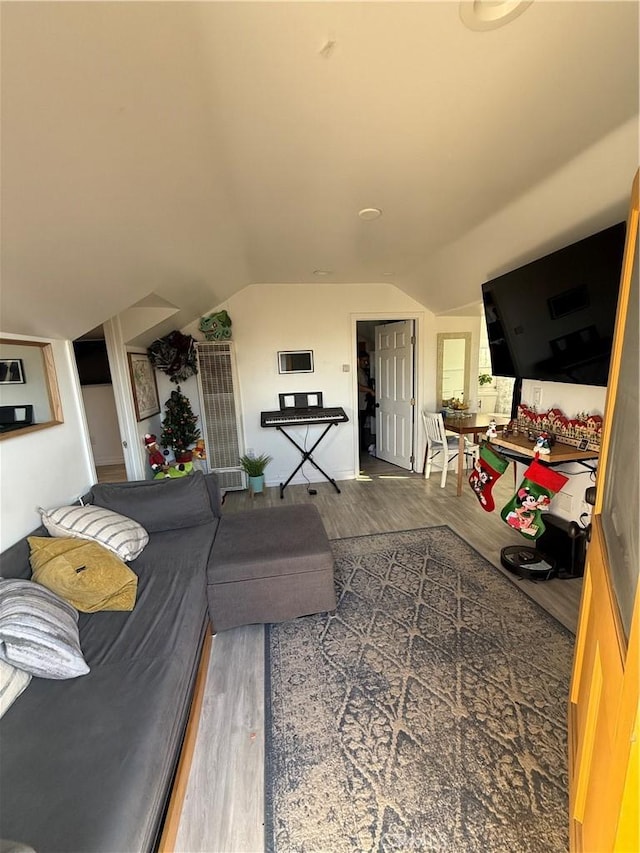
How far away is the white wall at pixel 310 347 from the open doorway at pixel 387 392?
0.56ft

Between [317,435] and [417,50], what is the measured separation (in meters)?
3.78

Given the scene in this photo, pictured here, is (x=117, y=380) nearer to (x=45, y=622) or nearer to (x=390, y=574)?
(x=45, y=622)

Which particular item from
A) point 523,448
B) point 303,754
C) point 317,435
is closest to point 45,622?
point 303,754

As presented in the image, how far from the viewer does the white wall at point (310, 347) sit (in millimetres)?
4270

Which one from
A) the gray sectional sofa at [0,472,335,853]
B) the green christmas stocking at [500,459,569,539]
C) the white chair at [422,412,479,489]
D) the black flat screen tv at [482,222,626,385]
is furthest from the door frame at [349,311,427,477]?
the gray sectional sofa at [0,472,335,853]

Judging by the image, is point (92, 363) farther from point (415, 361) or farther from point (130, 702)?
point (130, 702)

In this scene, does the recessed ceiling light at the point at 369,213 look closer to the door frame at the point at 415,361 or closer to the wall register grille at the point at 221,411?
the door frame at the point at 415,361

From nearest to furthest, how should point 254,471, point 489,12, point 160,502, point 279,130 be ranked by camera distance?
point 489,12 < point 279,130 < point 160,502 < point 254,471

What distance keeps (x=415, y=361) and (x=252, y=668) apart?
3834 millimetres

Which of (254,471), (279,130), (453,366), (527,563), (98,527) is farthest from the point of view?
(453,366)

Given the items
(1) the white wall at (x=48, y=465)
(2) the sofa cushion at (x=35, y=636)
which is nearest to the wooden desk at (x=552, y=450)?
Answer: (2) the sofa cushion at (x=35, y=636)

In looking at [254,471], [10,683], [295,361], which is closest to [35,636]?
[10,683]

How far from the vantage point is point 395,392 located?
4.99m

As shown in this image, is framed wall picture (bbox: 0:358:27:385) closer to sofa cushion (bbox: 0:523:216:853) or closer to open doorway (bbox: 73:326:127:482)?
sofa cushion (bbox: 0:523:216:853)
